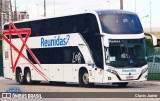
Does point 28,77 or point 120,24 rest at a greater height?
point 120,24

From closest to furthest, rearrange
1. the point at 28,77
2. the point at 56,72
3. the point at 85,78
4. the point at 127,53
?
the point at 127,53 < the point at 85,78 < the point at 56,72 < the point at 28,77

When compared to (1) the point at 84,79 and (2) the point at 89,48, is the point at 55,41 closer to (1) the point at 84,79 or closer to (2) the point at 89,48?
(1) the point at 84,79

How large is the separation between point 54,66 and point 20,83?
4979 mm

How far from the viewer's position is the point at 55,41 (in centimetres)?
3178

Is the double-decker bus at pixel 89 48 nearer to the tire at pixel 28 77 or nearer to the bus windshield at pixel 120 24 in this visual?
the bus windshield at pixel 120 24

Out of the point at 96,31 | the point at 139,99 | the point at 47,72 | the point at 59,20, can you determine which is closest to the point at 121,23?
the point at 96,31

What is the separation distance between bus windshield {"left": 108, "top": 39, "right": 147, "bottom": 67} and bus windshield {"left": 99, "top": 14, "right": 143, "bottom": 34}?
1.70 ft

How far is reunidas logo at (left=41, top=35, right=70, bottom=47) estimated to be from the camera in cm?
3084

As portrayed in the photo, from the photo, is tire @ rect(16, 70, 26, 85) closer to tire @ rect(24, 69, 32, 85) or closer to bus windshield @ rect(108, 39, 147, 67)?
tire @ rect(24, 69, 32, 85)

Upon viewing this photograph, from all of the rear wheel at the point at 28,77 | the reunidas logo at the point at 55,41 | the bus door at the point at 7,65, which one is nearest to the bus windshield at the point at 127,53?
the reunidas logo at the point at 55,41

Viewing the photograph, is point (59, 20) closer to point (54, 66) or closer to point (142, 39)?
point (54, 66)

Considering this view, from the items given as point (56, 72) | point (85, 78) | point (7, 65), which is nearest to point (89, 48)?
point (85, 78)

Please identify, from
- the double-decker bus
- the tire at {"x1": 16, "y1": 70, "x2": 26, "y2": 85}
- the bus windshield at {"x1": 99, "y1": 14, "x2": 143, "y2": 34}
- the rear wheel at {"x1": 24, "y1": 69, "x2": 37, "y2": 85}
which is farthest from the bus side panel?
the bus windshield at {"x1": 99, "y1": 14, "x2": 143, "y2": 34}

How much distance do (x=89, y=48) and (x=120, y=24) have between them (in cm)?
206
